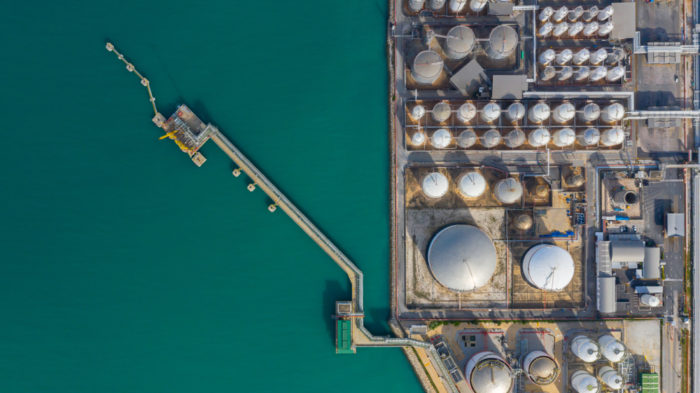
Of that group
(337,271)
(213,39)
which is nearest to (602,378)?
(337,271)

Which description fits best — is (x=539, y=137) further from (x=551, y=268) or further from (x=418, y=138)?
(x=551, y=268)

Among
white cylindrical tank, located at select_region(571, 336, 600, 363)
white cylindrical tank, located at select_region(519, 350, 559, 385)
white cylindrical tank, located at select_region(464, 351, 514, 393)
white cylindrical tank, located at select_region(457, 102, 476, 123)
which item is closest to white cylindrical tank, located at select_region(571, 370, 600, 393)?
white cylindrical tank, located at select_region(571, 336, 600, 363)

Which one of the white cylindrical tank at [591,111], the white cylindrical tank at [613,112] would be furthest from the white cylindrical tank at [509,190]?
the white cylindrical tank at [613,112]

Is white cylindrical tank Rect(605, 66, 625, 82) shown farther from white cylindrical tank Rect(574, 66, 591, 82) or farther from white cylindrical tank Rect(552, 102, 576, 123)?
white cylindrical tank Rect(552, 102, 576, 123)

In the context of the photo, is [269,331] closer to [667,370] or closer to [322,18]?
[322,18]

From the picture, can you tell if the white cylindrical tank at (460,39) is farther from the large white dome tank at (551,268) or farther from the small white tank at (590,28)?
the large white dome tank at (551,268)

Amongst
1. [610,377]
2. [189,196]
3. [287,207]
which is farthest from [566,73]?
[189,196]

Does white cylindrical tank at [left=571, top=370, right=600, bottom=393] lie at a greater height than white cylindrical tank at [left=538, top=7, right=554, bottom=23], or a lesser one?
lesser
